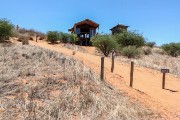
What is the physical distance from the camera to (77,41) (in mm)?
50969

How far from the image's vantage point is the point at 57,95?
10.9 m

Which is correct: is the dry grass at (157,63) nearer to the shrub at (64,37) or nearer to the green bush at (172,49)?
the green bush at (172,49)

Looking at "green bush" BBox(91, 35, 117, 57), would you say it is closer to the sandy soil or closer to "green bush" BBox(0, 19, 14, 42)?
"green bush" BBox(0, 19, 14, 42)

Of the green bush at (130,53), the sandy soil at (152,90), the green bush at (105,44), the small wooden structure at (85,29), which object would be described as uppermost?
the small wooden structure at (85,29)

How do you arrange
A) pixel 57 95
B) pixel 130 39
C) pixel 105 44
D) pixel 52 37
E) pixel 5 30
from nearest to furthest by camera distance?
pixel 57 95
pixel 5 30
pixel 105 44
pixel 52 37
pixel 130 39

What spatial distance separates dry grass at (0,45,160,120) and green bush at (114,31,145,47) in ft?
103

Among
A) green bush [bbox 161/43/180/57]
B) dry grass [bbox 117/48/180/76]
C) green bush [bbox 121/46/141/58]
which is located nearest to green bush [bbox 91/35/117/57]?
green bush [bbox 121/46/141/58]

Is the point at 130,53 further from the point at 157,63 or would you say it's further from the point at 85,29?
the point at 85,29

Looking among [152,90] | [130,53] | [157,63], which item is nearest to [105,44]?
[130,53]

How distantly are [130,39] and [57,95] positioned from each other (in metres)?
35.7

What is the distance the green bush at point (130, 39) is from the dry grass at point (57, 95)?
3144cm

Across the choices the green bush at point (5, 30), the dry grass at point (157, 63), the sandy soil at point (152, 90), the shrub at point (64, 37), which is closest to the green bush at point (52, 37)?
the shrub at point (64, 37)

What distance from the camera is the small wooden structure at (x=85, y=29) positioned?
170ft

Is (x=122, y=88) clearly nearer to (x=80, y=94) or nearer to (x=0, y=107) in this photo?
(x=80, y=94)
